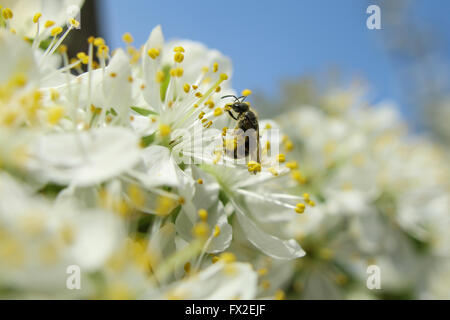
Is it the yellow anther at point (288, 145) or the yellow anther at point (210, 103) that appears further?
the yellow anther at point (288, 145)

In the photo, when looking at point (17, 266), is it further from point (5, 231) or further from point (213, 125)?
point (213, 125)

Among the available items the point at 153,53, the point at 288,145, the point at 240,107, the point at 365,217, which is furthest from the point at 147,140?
the point at 365,217

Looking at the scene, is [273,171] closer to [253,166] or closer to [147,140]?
[253,166]

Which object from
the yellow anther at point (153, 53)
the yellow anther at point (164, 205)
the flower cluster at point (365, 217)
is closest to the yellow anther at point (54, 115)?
the yellow anther at point (164, 205)

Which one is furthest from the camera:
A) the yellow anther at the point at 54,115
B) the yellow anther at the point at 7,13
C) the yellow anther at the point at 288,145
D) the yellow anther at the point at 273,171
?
the yellow anther at the point at 288,145

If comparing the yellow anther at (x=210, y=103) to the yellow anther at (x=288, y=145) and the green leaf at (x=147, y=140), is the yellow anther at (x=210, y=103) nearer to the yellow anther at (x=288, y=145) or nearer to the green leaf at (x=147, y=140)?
the green leaf at (x=147, y=140)

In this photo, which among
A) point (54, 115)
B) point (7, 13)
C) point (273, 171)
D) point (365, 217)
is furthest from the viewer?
point (365, 217)

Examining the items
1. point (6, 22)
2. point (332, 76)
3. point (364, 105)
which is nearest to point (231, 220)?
point (6, 22)
